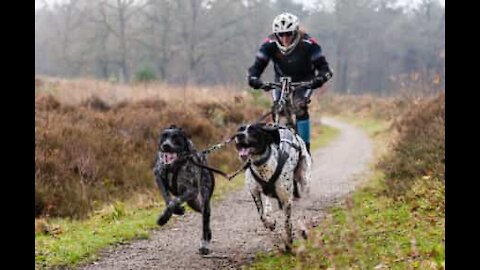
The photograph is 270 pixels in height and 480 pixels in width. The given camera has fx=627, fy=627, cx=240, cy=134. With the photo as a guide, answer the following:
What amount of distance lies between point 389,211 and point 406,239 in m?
1.50

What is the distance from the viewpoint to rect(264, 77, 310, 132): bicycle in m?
6.55

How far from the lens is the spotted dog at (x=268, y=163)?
5.22 metres

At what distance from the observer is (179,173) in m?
5.66

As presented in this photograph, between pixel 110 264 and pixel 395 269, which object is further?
pixel 110 264

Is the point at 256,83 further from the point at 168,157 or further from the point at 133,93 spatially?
the point at 133,93

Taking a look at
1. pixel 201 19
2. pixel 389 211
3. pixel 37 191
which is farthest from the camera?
pixel 201 19

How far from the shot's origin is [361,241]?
6.06m

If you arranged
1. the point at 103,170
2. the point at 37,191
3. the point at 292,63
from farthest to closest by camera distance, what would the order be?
the point at 103,170 → the point at 37,191 → the point at 292,63

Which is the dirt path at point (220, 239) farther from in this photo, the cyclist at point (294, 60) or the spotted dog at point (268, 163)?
the cyclist at point (294, 60)

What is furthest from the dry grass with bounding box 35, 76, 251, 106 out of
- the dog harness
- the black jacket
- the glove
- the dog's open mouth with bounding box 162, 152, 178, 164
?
the dog harness

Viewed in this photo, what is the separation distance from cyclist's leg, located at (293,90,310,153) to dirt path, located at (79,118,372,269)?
3.44ft

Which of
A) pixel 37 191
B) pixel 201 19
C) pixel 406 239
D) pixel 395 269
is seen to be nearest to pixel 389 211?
pixel 406 239
